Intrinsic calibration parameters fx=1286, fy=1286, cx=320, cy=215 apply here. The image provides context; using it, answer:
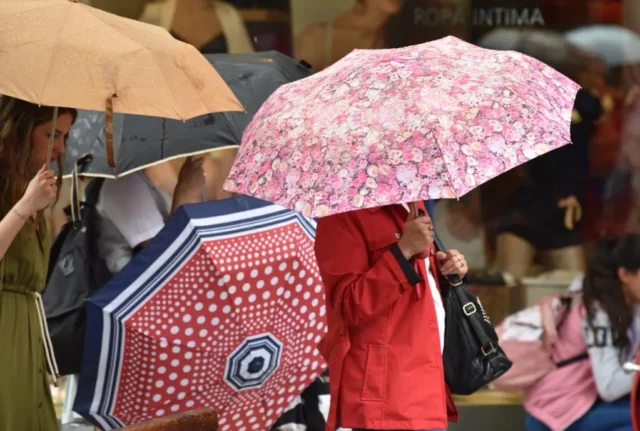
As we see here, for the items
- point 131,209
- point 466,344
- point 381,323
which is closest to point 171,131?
point 131,209

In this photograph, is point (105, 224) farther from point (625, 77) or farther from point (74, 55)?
point (625, 77)

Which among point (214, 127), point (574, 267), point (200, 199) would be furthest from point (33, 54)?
point (574, 267)

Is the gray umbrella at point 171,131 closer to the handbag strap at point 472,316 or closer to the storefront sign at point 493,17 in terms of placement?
the handbag strap at point 472,316

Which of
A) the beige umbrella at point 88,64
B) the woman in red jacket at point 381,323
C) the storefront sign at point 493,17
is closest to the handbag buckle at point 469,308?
the woman in red jacket at point 381,323

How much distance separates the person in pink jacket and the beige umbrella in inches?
132

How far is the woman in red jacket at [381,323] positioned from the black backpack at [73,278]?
1566 millimetres

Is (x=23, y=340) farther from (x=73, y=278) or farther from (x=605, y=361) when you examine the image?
(x=605, y=361)

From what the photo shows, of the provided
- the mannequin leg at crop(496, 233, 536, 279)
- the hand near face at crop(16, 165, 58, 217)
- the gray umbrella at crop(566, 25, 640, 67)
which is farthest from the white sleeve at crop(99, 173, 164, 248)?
the gray umbrella at crop(566, 25, 640, 67)

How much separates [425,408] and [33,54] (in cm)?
166

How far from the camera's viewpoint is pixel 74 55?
402 cm

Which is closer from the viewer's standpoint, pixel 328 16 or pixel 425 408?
pixel 425 408

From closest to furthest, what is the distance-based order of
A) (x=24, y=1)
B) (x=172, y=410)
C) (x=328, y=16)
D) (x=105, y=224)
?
(x=24, y=1)
(x=172, y=410)
(x=105, y=224)
(x=328, y=16)

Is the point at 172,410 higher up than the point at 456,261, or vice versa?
the point at 456,261

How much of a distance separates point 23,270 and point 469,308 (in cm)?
149
